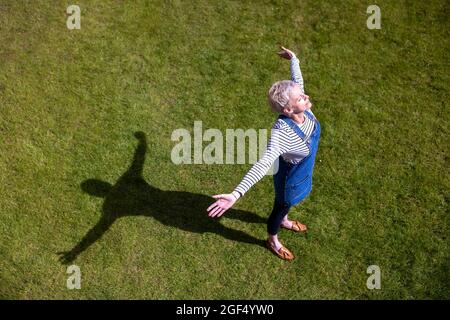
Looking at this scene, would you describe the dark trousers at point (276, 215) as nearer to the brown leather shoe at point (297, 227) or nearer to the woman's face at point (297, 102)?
the brown leather shoe at point (297, 227)

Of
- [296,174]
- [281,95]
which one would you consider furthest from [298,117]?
[296,174]

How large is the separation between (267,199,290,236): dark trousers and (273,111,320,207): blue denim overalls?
0.06 metres

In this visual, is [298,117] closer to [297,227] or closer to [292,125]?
[292,125]

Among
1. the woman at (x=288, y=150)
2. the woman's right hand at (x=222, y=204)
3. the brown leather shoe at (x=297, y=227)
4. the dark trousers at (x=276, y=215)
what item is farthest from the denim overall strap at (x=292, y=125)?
the brown leather shoe at (x=297, y=227)

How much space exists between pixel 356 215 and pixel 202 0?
455 centimetres

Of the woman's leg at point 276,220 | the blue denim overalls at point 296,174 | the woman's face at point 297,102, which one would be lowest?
the woman's leg at point 276,220

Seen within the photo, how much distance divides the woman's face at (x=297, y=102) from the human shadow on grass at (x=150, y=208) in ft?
7.43

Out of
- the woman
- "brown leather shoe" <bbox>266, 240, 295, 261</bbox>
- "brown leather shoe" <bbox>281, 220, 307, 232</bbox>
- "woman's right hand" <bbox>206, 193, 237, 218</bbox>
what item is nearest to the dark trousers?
the woman

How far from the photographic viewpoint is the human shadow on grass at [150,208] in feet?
20.8

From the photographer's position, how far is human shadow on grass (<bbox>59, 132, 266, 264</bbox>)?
6.35m

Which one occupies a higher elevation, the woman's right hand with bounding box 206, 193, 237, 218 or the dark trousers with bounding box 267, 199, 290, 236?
the woman's right hand with bounding box 206, 193, 237, 218

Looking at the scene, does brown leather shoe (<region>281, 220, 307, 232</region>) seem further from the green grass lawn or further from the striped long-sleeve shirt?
the striped long-sleeve shirt

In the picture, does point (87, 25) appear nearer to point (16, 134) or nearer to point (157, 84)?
point (157, 84)
